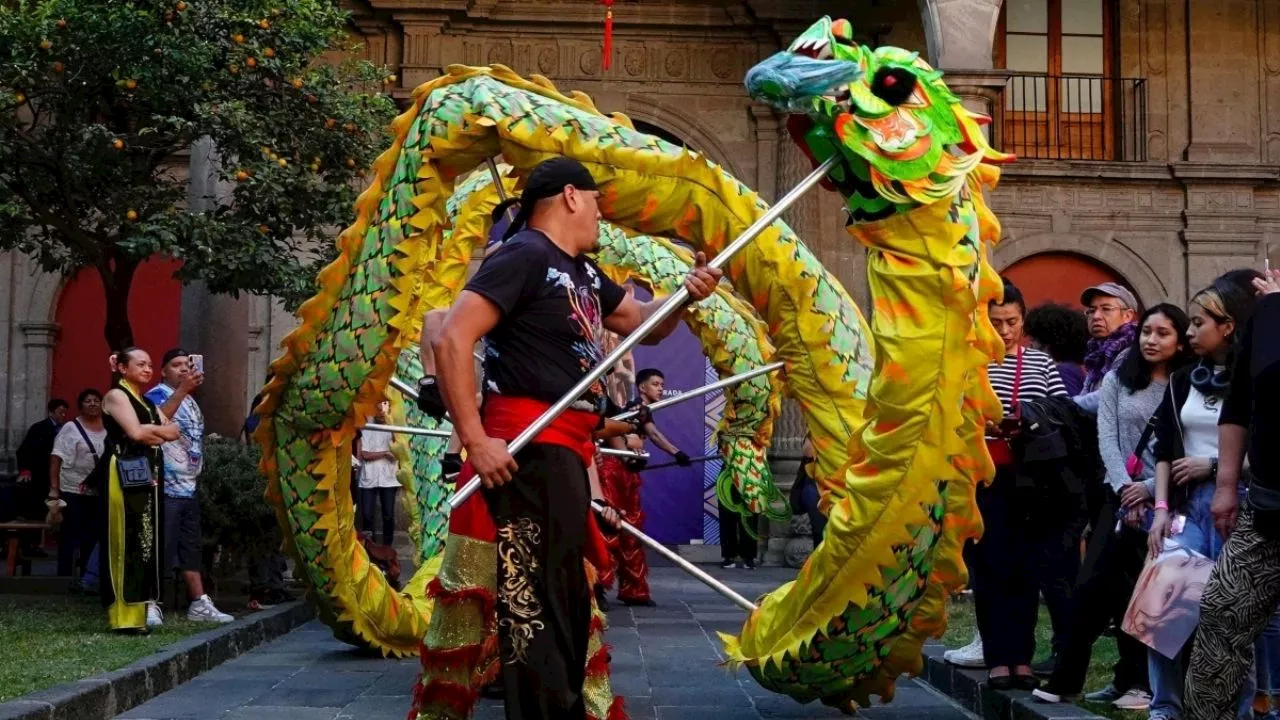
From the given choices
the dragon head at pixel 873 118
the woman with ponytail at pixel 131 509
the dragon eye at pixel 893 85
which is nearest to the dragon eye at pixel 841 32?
the dragon head at pixel 873 118

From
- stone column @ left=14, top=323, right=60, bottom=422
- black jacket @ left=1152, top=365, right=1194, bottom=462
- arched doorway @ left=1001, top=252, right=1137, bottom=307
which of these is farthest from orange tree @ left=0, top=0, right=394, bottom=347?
arched doorway @ left=1001, top=252, right=1137, bottom=307

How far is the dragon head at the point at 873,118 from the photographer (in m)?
5.54

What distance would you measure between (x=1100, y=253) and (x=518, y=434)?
15443 millimetres

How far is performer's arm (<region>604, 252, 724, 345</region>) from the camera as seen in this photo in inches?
201

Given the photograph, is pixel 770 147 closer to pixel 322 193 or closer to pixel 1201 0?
pixel 1201 0

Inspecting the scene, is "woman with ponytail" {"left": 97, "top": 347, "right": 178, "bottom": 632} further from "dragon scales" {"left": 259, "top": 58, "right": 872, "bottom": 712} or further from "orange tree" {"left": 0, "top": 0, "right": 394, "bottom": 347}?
"orange tree" {"left": 0, "top": 0, "right": 394, "bottom": 347}

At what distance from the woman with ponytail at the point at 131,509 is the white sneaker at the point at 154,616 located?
3.9 inches

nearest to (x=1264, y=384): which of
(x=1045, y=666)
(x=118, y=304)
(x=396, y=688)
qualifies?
(x=1045, y=666)

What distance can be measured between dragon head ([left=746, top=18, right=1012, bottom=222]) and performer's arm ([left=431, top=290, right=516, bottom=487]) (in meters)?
1.51

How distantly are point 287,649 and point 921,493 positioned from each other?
528 centimetres

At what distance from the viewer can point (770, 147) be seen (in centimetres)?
1902

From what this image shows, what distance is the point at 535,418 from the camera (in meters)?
4.83

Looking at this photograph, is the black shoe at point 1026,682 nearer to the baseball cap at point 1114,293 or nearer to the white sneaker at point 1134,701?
the white sneaker at point 1134,701

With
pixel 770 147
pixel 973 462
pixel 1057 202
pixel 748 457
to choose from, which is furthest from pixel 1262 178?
pixel 973 462
